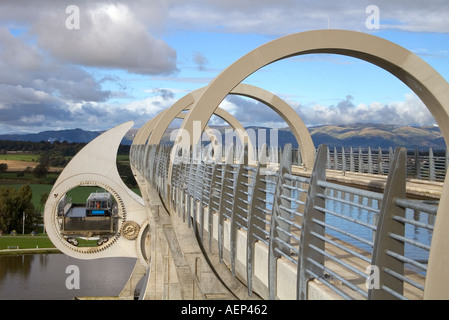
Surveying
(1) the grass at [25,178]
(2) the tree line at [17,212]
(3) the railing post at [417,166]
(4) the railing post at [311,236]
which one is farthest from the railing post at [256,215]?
(1) the grass at [25,178]

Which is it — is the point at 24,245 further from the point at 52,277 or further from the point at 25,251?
the point at 52,277

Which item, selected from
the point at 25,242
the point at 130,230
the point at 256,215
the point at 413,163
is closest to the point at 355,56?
the point at 256,215

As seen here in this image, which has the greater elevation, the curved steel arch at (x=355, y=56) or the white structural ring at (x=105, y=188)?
the curved steel arch at (x=355, y=56)

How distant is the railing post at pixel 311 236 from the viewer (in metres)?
4.14

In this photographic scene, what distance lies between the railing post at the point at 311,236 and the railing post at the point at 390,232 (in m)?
0.99

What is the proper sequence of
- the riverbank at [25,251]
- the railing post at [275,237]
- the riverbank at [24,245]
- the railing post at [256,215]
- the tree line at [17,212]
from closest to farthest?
the railing post at [275,237], the railing post at [256,215], the riverbank at [25,251], the riverbank at [24,245], the tree line at [17,212]

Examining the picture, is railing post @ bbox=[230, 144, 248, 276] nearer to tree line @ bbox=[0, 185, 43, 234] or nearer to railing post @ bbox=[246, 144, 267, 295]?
railing post @ bbox=[246, 144, 267, 295]

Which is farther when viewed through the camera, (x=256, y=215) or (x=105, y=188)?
(x=105, y=188)

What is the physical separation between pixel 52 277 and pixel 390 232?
59187 millimetres

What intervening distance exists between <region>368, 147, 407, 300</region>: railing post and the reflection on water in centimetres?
4669

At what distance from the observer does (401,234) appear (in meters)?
3.19

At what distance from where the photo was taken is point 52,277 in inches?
2304

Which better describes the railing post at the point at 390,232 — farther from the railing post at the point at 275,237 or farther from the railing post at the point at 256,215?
the railing post at the point at 256,215
